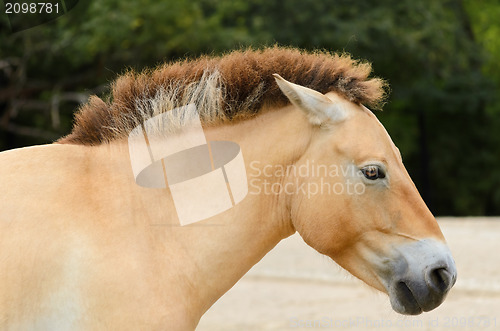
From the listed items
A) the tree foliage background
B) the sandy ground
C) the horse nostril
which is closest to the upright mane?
the horse nostril

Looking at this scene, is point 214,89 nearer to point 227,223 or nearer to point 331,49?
point 227,223

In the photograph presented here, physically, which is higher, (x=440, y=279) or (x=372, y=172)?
(x=372, y=172)

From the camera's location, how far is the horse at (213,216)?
8.40 feet

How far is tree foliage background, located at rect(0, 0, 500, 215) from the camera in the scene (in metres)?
14.8

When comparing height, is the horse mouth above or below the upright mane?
below

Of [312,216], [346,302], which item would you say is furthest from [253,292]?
[312,216]

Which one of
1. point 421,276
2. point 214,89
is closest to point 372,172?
point 421,276

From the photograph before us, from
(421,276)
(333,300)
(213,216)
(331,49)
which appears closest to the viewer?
(421,276)

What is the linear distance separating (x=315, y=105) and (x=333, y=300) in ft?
19.6

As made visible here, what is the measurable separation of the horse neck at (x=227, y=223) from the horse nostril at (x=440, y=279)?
69 centimetres

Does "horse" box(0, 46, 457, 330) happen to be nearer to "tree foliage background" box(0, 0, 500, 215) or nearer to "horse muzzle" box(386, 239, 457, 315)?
"horse muzzle" box(386, 239, 457, 315)

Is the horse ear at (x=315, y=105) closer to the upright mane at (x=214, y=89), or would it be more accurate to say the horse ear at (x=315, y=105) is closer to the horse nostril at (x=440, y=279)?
the upright mane at (x=214, y=89)

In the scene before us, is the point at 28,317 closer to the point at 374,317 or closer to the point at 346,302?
the point at 374,317

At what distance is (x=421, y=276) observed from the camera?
2.76 m
